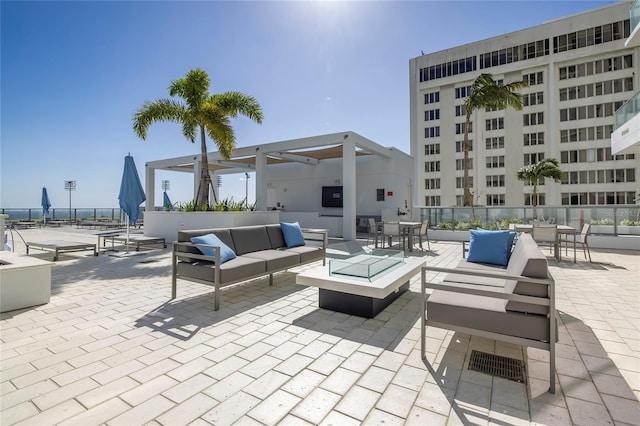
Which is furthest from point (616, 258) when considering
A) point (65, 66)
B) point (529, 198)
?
point (529, 198)

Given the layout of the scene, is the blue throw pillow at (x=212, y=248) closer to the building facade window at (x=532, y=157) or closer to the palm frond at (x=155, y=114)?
the palm frond at (x=155, y=114)

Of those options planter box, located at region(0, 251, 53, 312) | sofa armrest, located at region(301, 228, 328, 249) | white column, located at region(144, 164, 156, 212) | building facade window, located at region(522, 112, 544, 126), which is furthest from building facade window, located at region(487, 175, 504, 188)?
planter box, located at region(0, 251, 53, 312)

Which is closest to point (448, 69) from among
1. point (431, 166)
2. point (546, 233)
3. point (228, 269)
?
point (431, 166)

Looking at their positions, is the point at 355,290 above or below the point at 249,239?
below

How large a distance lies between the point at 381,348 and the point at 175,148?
1514 cm

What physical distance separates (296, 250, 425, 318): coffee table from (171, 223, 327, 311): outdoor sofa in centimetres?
81

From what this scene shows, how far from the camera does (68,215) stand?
19094 millimetres

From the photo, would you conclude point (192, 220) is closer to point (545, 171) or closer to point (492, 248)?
point (492, 248)

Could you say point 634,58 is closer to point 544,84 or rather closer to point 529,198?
point 544,84

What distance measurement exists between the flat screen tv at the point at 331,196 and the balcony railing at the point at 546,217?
415 cm

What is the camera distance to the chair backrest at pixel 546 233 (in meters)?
6.55

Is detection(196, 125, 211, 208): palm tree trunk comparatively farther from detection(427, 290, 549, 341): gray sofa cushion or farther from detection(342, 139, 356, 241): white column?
detection(427, 290, 549, 341): gray sofa cushion

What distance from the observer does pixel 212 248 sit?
12.1 feet

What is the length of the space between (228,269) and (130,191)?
5088 millimetres
